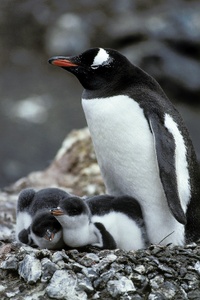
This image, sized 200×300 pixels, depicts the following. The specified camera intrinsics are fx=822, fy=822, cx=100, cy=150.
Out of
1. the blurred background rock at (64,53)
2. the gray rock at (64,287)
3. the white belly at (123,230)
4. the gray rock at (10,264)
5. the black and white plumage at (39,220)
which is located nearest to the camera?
the gray rock at (64,287)

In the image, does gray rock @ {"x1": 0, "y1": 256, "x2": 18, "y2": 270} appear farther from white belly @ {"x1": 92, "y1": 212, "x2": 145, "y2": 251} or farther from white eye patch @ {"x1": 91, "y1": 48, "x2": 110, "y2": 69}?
white eye patch @ {"x1": 91, "y1": 48, "x2": 110, "y2": 69}

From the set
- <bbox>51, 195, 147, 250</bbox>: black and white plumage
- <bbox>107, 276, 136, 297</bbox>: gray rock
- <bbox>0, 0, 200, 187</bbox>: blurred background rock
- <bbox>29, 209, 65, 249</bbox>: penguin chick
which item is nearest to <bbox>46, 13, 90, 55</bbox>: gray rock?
<bbox>0, 0, 200, 187</bbox>: blurred background rock

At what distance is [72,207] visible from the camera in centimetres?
450

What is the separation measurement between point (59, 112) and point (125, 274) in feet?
29.3

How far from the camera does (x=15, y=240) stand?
515 centimetres

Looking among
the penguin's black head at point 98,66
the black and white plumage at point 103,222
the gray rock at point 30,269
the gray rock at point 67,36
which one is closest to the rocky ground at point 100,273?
the gray rock at point 30,269

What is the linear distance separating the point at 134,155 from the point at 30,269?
0.97 m

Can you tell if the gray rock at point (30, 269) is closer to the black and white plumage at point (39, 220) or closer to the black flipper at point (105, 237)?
the black and white plumage at point (39, 220)

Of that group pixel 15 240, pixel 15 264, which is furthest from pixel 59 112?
pixel 15 264

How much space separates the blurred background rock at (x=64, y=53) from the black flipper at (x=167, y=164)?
6666 mm

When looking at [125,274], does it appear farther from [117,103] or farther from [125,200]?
[117,103]

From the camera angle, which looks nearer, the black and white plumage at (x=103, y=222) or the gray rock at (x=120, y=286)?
the gray rock at (x=120, y=286)

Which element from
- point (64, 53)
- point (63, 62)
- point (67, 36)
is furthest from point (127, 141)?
point (67, 36)

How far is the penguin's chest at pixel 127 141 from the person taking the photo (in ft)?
15.6
